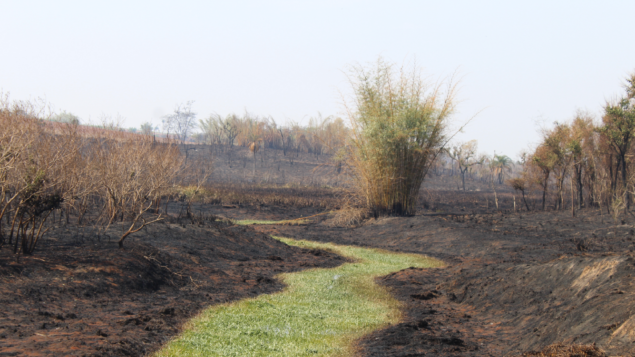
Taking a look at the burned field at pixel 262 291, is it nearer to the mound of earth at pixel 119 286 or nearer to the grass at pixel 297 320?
the mound of earth at pixel 119 286

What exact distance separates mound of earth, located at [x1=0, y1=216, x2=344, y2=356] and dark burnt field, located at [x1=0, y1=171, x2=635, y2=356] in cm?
2

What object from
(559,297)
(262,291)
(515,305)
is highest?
(559,297)

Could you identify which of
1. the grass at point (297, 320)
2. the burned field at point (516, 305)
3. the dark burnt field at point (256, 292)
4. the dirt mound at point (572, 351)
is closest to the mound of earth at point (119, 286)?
the dark burnt field at point (256, 292)

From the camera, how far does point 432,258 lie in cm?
1377

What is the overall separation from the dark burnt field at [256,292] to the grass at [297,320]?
0.30 meters

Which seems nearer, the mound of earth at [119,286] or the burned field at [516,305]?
the burned field at [516,305]

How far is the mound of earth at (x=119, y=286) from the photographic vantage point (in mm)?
5105

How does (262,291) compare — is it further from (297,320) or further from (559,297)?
(559,297)

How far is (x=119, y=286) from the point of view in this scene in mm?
7695

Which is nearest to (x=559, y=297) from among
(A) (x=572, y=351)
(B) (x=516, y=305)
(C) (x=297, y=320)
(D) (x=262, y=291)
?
(B) (x=516, y=305)

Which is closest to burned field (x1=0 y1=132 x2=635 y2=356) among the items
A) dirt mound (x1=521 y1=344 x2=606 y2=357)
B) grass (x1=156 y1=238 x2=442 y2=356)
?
dirt mound (x1=521 y1=344 x2=606 y2=357)

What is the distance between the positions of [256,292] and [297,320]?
6.77ft

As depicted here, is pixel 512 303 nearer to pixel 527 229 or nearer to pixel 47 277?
pixel 47 277

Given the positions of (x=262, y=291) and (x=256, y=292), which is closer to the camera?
(x=256, y=292)
